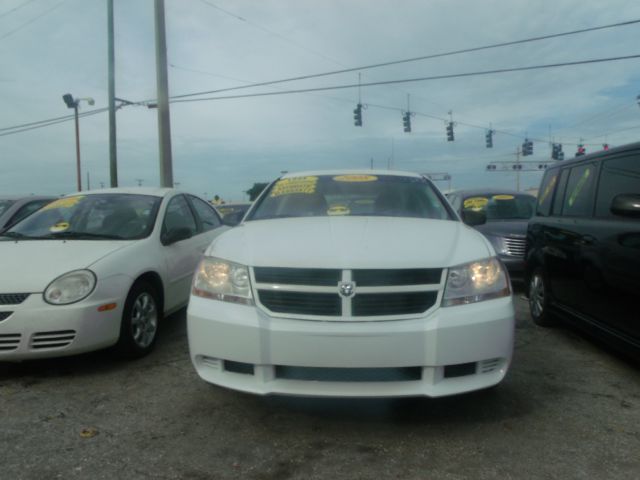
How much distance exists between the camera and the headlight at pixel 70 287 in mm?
3535

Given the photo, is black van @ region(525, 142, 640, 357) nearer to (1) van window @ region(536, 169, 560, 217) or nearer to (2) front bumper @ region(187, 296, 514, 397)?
(1) van window @ region(536, 169, 560, 217)

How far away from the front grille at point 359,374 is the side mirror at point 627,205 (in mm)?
1944

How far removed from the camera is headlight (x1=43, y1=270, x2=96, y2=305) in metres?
3.54

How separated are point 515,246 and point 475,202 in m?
1.58

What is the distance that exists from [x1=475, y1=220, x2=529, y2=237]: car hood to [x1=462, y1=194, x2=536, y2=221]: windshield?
1.99 feet

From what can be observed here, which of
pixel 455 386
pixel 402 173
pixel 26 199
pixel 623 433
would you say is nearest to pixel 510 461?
pixel 455 386

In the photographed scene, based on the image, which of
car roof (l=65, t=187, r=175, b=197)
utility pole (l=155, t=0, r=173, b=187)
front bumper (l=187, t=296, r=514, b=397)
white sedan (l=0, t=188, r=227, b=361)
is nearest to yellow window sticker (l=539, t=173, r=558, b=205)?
front bumper (l=187, t=296, r=514, b=397)

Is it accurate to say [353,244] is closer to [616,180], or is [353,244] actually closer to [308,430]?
[308,430]

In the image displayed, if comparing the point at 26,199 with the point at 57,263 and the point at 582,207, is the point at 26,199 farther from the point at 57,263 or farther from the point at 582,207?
the point at 582,207

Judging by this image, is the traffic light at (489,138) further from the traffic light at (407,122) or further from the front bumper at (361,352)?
the front bumper at (361,352)

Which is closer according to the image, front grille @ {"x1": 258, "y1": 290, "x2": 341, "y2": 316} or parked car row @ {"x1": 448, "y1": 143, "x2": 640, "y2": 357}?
front grille @ {"x1": 258, "y1": 290, "x2": 341, "y2": 316}

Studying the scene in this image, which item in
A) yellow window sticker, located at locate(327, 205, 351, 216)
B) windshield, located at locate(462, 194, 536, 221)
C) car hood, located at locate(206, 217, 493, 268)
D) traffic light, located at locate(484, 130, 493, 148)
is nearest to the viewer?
car hood, located at locate(206, 217, 493, 268)

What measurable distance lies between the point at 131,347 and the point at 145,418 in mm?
1080

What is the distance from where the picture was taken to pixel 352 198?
13.2 ft
